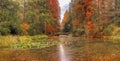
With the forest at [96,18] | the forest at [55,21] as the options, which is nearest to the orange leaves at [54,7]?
the forest at [55,21]

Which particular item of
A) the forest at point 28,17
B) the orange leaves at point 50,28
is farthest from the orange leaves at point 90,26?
the orange leaves at point 50,28

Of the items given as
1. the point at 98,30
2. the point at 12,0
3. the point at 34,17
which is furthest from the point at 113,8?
the point at 12,0

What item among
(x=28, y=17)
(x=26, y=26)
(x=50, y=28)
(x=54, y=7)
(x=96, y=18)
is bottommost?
(x=50, y=28)

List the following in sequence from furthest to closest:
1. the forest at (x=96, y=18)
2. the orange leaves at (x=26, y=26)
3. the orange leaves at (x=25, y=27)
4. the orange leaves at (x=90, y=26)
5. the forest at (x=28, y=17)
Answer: the orange leaves at (x=90, y=26) < the orange leaves at (x=26, y=26) < the forest at (x=96, y=18) < the orange leaves at (x=25, y=27) < the forest at (x=28, y=17)

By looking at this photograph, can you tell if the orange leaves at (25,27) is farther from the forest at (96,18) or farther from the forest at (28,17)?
the forest at (96,18)

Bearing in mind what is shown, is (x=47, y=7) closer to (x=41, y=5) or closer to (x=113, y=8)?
(x=41, y=5)

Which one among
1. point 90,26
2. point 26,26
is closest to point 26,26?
point 26,26

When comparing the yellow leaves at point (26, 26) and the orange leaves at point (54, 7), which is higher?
the orange leaves at point (54, 7)

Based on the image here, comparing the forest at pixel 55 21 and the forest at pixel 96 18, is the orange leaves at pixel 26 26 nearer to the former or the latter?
the forest at pixel 55 21

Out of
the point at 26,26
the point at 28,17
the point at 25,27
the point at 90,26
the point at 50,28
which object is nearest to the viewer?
the point at 25,27

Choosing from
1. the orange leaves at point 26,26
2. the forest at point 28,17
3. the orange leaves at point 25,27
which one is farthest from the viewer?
the orange leaves at point 26,26

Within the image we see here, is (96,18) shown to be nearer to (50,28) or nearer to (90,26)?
(90,26)

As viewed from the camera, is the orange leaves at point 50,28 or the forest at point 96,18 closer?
the forest at point 96,18

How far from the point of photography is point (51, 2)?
58.2m
